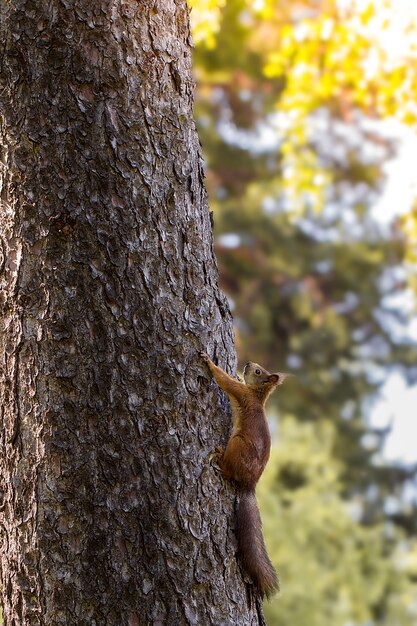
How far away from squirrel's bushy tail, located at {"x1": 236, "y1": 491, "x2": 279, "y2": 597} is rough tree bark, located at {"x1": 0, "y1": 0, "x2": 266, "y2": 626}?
1.5 inches

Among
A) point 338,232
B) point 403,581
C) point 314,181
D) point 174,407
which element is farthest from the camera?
point 338,232

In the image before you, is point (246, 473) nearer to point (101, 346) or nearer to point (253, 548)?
point (253, 548)

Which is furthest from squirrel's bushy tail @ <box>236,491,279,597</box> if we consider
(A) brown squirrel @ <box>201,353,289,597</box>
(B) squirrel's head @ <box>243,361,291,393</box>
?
(B) squirrel's head @ <box>243,361,291,393</box>

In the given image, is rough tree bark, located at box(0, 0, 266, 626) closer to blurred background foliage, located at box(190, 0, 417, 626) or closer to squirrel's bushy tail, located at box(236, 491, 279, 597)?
squirrel's bushy tail, located at box(236, 491, 279, 597)

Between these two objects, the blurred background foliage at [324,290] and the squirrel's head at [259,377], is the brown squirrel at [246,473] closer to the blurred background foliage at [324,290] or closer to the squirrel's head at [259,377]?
the squirrel's head at [259,377]

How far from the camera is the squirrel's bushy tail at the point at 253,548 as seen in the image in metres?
2.20

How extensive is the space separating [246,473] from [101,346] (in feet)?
1.78

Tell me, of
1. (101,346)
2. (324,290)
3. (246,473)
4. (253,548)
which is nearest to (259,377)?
(246,473)

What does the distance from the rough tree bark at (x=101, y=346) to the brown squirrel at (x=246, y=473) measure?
1.7 inches

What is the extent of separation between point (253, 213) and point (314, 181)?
15.0 feet

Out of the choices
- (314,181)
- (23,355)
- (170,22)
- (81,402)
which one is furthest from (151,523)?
(314,181)

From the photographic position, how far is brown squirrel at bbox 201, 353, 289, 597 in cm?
221

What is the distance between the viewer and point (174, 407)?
2.15m

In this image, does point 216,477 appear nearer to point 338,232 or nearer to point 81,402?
point 81,402
